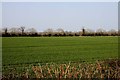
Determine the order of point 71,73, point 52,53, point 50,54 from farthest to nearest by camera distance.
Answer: point 52,53 → point 50,54 → point 71,73

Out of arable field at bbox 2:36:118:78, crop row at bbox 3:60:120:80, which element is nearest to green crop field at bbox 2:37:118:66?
arable field at bbox 2:36:118:78

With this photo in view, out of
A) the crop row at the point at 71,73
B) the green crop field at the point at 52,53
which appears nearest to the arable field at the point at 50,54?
the green crop field at the point at 52,53

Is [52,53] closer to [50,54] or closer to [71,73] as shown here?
[50,54]

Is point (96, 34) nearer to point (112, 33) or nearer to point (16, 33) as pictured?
point (112, 33)

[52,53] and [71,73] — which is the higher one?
[71,73]

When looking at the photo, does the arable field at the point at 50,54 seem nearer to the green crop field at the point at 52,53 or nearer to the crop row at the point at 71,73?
the green crop field at the point at 52,53

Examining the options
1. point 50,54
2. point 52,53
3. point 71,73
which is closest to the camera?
point 71,73

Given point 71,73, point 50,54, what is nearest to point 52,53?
point 50,54

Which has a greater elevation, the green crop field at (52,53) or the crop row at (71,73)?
the crop row at (71,73)

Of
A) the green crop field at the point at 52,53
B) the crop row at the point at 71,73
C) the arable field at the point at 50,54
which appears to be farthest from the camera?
the green crop field at the point at 52,53

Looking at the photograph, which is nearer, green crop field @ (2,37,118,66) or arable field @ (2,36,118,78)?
arable field @ (2,36,118,78)

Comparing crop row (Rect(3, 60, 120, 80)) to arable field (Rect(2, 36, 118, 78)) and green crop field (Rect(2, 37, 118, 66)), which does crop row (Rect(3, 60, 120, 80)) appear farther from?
green crop field (Rect(2, 37, 118, 66))

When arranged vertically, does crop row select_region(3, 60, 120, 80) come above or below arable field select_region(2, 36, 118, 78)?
above

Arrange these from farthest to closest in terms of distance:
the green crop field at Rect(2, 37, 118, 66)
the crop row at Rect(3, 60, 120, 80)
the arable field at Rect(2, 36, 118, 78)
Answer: the green crop field at Rect(2, 37, 118, 66), the arable field at Rect(2, 36, 118, 78), the crop row at Rect(3, 60, 120, 80)
